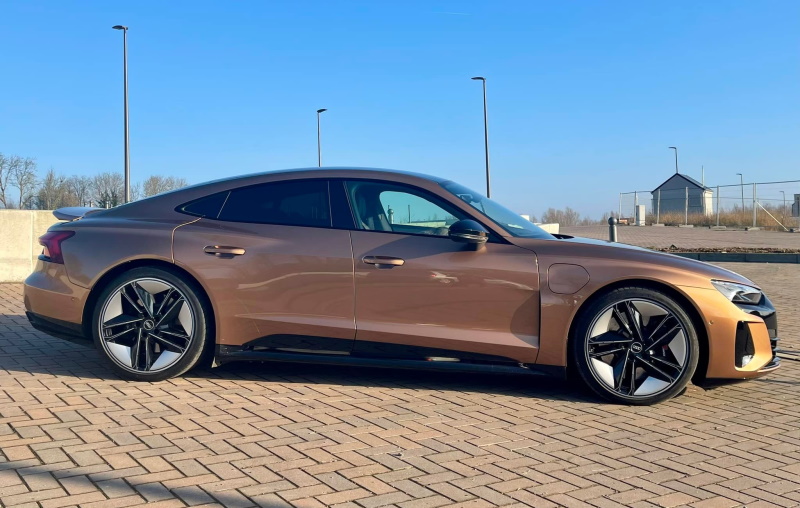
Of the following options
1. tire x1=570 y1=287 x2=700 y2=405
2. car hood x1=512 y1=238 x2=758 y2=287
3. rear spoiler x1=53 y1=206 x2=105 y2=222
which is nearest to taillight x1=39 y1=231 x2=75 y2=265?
rear spoiler x1=53 y1=206 x2=105 y2=222

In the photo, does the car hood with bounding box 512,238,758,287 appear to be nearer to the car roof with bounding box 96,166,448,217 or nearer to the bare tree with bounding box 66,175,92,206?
the car roof with bounding box 96,166,448,217

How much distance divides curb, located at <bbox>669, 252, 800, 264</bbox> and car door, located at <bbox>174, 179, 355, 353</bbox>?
554 inches

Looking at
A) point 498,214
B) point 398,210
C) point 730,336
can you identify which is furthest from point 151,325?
point 730,336

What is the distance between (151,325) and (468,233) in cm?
222

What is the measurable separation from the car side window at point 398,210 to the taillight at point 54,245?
2063 mm

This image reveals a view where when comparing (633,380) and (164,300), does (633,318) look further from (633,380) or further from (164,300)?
(164,300)

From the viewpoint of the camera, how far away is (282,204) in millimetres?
5273

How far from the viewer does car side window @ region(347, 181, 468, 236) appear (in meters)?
5.08

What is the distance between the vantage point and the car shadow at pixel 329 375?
17.0 feet

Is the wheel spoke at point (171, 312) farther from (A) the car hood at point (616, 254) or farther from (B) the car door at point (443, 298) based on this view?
(A) the car hood at point (616, 254)

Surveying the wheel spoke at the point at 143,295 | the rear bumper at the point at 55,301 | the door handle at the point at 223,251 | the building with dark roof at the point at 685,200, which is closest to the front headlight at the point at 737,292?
the door handle at the point at 223,251

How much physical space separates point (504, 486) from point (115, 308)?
3047mm

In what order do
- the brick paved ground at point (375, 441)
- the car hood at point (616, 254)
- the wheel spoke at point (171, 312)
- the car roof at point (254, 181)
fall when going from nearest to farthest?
the brick paved ground at point (375, 441) < the car hood at point (616, 254) < the wheel spoke at point (171, 312) < the car roof at point (254, 181)

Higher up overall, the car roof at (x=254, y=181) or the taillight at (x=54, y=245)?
the car roof at (x=254, y=181)
